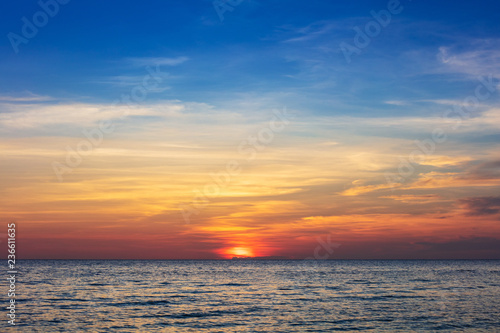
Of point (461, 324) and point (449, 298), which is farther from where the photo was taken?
point (449, 298)

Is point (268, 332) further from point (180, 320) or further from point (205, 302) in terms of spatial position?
point (205, 302)

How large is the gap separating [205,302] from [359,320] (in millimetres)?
21164

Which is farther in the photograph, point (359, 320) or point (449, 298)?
point (449, 298)

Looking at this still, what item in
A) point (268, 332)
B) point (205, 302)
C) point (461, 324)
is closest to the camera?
point (268, 332)

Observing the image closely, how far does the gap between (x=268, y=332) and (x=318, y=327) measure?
4532 mm

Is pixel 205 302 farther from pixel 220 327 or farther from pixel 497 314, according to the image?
pixel 497 314

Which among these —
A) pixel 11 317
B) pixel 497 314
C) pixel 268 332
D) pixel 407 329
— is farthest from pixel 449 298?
pixel 11 317

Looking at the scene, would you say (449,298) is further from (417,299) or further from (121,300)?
(121,300)

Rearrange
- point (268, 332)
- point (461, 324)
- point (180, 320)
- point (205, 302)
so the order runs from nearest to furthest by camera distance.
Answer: point (268, 332) → point (461, 324) → point (180, 320) → point (205, 302)

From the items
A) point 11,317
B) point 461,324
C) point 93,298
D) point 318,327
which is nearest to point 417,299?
point 461,324

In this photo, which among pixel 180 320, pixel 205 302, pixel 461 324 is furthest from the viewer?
pixel 205 302

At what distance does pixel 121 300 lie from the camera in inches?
2205

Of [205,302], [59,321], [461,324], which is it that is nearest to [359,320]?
[461,324]

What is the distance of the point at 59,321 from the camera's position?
1564 inches
